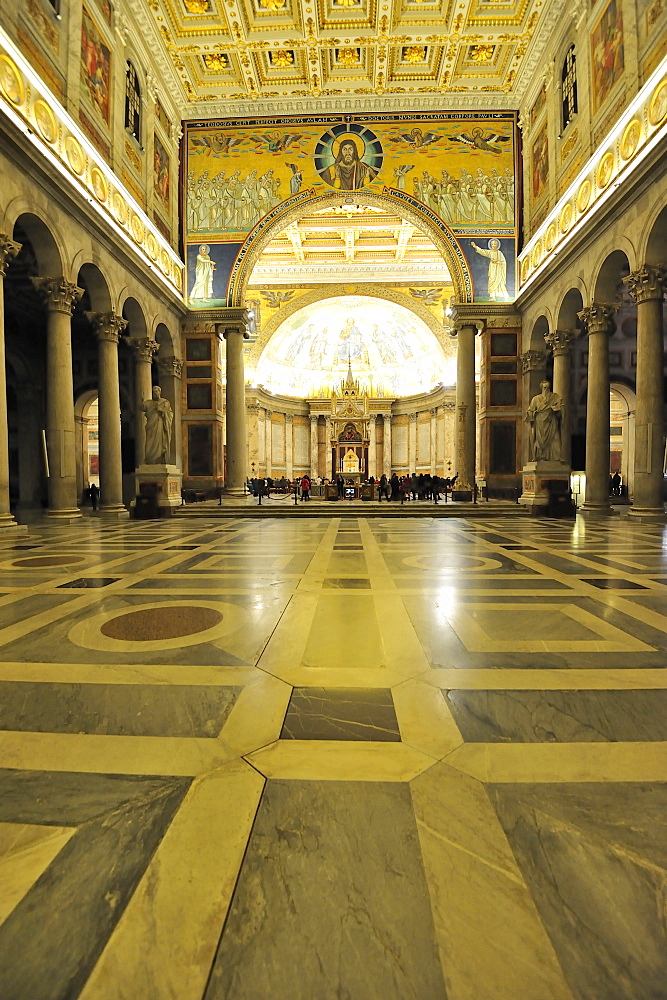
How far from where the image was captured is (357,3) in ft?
48.6

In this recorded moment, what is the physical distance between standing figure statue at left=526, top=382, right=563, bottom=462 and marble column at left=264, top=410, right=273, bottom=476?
73.3 feet

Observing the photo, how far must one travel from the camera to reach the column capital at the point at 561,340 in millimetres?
14859

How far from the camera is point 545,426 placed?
12.6m

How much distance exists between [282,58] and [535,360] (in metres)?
12.8

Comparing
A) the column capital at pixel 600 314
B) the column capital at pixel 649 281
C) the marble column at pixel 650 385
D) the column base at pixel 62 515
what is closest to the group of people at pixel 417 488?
the column capital at pixel 600 314

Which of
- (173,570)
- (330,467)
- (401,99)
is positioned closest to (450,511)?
(173,570)

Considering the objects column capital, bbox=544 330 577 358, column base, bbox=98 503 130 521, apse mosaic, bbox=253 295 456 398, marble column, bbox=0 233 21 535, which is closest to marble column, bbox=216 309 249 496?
column base, bbox=98 503 130 521

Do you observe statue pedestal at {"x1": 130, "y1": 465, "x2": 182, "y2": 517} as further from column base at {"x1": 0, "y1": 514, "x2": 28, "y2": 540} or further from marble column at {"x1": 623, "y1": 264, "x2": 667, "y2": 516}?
marble column at {"x1": 623, "y1": 264, "x2": 667, "y2": 516}

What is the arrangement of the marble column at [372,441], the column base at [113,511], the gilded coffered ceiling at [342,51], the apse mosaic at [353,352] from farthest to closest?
1. the marble column at [372,441]
2. the apse mosaic at [353,352]
3. the gilded coffered ceiling at [342,51]
4. the column base at [113,511]

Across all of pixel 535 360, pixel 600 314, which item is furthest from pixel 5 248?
pixel 535 360

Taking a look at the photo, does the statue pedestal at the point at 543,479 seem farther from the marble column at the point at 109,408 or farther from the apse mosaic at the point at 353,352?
the apse mosaic at the point at 353,352

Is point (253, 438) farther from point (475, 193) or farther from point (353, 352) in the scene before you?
point (475, 193)

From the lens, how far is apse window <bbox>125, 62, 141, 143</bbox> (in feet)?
46.6

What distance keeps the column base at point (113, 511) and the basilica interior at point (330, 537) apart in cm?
18
